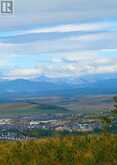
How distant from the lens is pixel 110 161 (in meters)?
20.4

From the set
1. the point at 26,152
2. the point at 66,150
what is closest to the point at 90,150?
the point at 66,150

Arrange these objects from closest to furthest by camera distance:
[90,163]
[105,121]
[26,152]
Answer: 1. [90,163]
2. [26,152]
3. [105,121]

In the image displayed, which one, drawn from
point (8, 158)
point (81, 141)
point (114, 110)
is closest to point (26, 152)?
point (8, 158)

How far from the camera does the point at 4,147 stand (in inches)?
887

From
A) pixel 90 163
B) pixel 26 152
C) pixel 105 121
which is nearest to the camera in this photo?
pixel 90 163

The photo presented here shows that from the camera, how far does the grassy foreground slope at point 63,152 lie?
2055cm

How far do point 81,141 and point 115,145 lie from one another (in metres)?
1.45

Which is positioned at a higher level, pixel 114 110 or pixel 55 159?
pixel 114 110

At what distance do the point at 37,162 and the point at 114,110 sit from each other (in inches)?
171

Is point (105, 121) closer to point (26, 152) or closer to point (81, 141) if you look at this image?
point (81, 141)

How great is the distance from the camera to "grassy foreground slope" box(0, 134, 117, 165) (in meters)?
20.5

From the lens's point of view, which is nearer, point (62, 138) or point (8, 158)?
point (8, 158)

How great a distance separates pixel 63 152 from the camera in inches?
834

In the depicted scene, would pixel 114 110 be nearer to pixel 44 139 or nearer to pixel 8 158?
pixel 44 139
